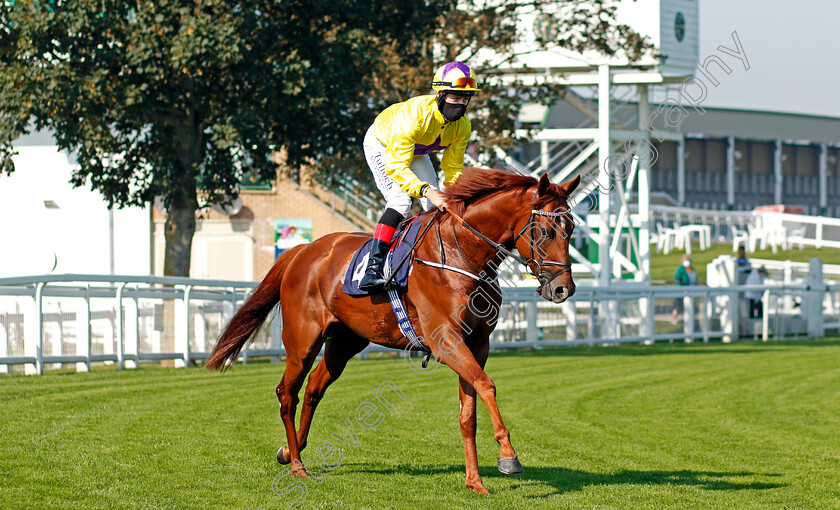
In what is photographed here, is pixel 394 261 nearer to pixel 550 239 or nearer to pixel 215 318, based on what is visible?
pixel 550 239

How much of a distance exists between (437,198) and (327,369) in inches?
59.8

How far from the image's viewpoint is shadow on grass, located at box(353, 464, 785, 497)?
6332mm

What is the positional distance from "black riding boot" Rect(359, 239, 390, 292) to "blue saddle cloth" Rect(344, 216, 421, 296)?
5cm

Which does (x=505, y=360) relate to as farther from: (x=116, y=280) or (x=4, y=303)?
(x=4, y=303)

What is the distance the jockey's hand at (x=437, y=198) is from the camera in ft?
20.5

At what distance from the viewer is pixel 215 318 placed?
14.9 metres

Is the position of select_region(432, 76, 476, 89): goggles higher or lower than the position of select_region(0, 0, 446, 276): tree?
lower

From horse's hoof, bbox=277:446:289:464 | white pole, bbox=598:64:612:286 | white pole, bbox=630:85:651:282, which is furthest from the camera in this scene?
white pole, bbox=630:85:651:282

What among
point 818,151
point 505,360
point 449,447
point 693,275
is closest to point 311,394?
point 449,447

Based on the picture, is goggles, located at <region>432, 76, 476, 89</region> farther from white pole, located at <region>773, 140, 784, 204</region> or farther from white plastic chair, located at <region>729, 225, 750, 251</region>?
white pole, located at <region>773, 140, 784, 204</region>

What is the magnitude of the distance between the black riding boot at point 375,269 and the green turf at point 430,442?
1177 mm

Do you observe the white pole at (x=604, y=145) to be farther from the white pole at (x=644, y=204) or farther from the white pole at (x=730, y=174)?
the white pole at (x=730, y=174)

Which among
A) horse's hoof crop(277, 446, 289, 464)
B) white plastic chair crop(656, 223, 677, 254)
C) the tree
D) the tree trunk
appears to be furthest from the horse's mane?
white plastic chair crop(656, 223, 677, 254)

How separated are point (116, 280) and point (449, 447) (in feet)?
22.5
